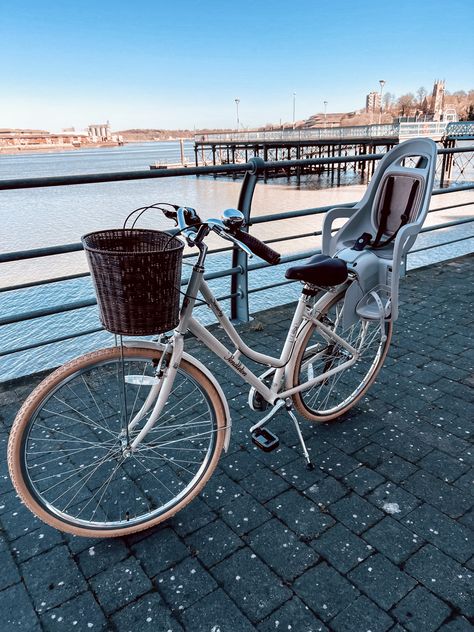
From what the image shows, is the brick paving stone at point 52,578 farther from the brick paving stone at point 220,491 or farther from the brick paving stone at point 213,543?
the brick paving stone at point 220,491

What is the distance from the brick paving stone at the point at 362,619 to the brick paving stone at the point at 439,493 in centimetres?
63

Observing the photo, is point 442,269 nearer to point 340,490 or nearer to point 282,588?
point 340,490

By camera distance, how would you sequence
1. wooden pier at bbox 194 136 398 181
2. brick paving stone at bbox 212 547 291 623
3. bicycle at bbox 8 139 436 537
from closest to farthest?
brick paving stone at bbox 212 547 291 623, bicycle at bbox 8 139 436 537, wooden pier at bbox 194 136 398 181

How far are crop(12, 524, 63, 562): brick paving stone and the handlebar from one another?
1401 millimetres

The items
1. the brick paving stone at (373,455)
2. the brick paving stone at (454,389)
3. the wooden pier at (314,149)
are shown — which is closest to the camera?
the brick paving stone at (373,455)

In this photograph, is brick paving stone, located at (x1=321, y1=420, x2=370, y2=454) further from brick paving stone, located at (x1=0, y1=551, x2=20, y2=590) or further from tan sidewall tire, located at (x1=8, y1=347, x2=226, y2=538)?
brick paving stone, located at (x1=0, y1=551, x2=20, y2=590)

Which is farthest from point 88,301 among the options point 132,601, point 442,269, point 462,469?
point 442,269

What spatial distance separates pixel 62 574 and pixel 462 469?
190cm

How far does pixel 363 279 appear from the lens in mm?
2500

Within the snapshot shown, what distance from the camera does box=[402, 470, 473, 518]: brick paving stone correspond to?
2.16m

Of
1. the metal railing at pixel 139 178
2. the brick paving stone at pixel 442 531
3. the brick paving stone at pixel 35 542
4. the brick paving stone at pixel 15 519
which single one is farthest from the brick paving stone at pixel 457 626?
the metal railing at pixel 139 178

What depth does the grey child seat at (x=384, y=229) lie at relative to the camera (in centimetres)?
249

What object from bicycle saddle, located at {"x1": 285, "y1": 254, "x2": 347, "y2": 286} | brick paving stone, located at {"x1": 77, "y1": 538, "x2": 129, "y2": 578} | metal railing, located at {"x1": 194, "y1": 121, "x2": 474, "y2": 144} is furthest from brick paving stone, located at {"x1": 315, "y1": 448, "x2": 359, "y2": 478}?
metal railing, located at {"x1": 194, "y1": 121, "x2": 474, "y2": 144}

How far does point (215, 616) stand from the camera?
170cm
